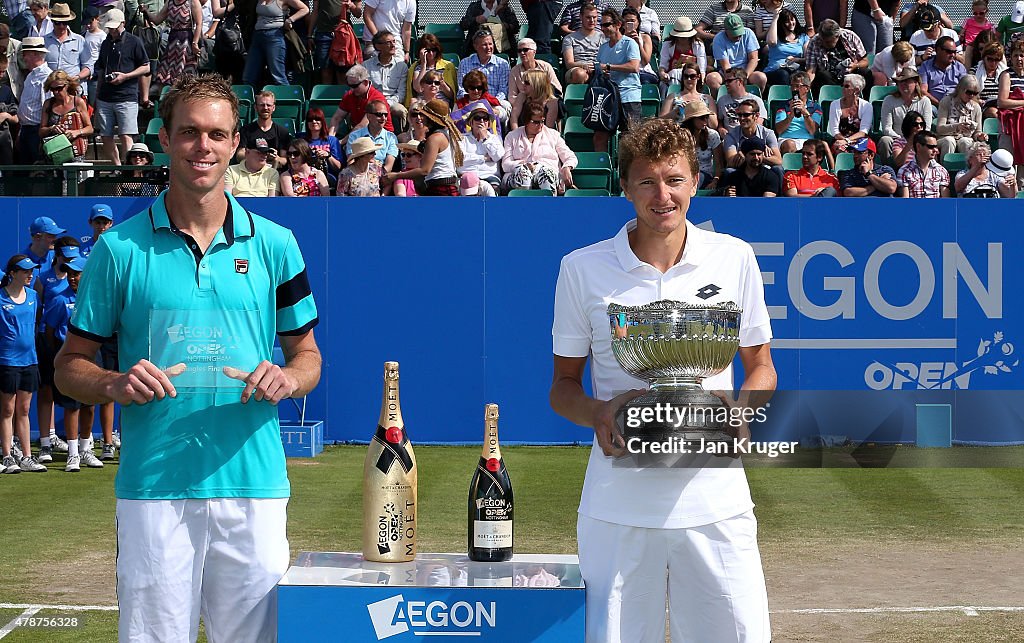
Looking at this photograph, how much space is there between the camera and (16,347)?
1138cm

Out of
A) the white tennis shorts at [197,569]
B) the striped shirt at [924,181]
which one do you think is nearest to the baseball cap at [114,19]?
the striped shirt at [924,181]

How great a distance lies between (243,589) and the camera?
322 cm

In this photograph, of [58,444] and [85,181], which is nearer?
[58,444]

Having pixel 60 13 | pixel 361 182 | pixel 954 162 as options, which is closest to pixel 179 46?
pixel 60 13

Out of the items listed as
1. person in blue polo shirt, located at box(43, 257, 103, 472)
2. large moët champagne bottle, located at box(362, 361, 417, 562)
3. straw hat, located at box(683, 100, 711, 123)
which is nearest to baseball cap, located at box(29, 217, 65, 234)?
person in blue polo shirt, located at box(43, 257, 103, 472)

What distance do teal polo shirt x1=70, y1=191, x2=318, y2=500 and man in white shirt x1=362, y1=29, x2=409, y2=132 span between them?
1267cm

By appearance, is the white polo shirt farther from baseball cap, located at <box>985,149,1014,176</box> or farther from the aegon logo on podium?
baseball cap, located at <box>985,149,1014,176</box>

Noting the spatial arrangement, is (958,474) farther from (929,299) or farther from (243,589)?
(243,589)

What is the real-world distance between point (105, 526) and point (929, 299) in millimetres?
8349

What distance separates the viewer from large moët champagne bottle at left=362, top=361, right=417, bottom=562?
133 inches

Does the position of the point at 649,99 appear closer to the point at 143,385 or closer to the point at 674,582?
the point at 674,582

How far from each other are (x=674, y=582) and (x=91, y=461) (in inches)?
384

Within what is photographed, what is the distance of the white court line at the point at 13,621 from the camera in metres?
6.13

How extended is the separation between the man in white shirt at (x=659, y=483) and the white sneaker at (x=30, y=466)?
376 inches
